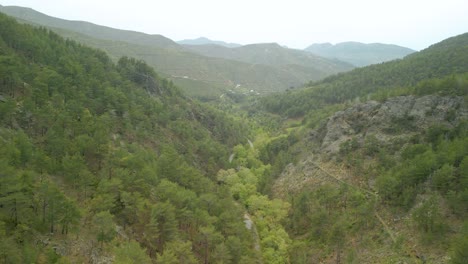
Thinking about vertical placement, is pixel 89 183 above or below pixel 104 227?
above

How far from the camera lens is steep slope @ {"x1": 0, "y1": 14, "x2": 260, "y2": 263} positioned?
127ft

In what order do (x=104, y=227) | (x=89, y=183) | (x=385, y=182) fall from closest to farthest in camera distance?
(x=104, y=227) < (x=89, y=183) < (x=385, y=182)

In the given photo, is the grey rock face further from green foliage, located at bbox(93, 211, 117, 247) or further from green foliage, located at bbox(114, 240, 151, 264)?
green foliage, located at bbox(93, 211, 117, 247)

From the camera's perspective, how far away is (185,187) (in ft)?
227

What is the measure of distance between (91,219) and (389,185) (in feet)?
186

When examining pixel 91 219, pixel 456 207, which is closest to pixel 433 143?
pixel 456 207

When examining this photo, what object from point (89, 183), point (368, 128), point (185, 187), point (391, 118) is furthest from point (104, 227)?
point (391, 118)

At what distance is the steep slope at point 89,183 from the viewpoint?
38781 millimetres

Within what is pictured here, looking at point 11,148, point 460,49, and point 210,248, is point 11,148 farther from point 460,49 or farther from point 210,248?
point 460,49

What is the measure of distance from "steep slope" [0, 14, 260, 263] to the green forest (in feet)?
0.78

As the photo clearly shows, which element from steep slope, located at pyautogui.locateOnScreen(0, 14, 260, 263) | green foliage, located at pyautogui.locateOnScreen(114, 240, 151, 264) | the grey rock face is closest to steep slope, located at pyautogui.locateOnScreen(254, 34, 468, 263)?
the grey rock face

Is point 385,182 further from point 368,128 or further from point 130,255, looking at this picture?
point 130,255

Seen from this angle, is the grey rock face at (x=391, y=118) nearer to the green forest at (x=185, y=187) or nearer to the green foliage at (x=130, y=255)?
the green forest at (x=185, y=187)

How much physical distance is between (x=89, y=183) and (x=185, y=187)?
2341cm
